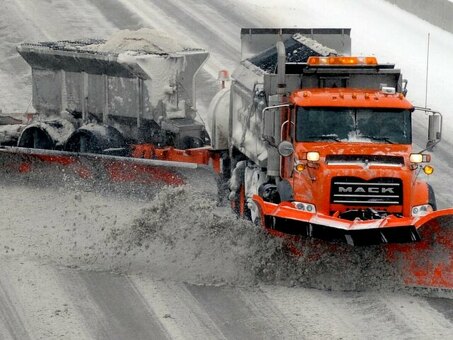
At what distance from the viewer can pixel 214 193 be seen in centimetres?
1736

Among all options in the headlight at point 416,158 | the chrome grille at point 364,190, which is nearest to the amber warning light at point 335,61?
the headlight at point 416,158

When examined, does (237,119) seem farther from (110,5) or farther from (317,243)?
(110,5)

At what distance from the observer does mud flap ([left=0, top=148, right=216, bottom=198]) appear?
1742 cm

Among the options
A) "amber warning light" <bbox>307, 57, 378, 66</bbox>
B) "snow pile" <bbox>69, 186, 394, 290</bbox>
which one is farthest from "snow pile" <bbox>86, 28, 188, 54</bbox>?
"amber warning light" <bbox>307, 57, 378, 66</bbox>

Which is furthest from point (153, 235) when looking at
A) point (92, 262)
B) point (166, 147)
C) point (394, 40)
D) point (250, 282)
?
point (394, 40)

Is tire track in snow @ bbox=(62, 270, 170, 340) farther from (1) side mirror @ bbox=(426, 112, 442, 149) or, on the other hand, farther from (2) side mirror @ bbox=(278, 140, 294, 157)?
(1) side mirror @ bbox=(426, 112, 442, 149)

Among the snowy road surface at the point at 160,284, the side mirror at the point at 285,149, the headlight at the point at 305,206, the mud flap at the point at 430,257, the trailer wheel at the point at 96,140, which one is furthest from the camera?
the trailer wheel at the point at 96,140

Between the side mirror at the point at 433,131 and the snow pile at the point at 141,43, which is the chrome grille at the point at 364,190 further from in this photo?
the snow pile at the point at 141,43

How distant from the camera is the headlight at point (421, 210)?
13266 mm

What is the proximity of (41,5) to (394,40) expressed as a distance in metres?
9.75

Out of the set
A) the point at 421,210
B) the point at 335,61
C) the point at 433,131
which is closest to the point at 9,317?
the point at 421,210

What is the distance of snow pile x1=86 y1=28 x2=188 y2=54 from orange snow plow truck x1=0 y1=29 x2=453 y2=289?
37 mm

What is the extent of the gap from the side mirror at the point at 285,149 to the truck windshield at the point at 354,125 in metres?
0.20

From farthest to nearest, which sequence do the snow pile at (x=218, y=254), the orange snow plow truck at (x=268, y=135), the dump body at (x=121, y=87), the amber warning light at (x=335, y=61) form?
the dump body at (x=121, y=87), the amber warning light at (x=335, y=61), the snow pile at (x=218, y=254), the orange snow plow truck at (x=268, y=135)
